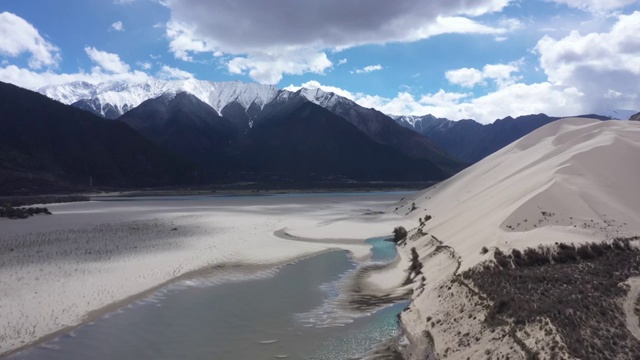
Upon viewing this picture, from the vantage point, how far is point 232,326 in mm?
16953

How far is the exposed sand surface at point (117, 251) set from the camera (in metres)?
18.4

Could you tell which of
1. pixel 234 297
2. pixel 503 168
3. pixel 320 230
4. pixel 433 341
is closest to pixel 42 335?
pixel 234 297

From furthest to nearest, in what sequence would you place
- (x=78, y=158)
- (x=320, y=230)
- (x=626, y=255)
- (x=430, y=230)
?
(x=78, y=158) < (x=320, y=230) < (x=430, y=230) < (x=626, y=255)

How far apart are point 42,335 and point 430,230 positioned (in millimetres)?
25391

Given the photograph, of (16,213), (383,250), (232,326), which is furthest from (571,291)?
(16,213)

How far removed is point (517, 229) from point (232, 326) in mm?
13377

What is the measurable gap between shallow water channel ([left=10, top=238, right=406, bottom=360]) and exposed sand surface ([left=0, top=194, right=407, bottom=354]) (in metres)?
1.50

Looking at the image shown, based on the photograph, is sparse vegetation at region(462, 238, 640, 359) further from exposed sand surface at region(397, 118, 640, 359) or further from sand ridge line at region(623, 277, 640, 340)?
exposed sand surface at region(397, 118, 640, 359)

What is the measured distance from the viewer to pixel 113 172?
147 meters

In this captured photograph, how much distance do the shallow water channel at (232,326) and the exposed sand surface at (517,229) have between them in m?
1.95

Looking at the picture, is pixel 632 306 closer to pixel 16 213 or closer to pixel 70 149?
pixel 16 213

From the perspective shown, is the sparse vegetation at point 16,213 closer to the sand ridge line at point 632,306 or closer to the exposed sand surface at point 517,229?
the exposed sand surface at point 517,229

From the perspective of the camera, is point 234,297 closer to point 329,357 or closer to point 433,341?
point 329,357

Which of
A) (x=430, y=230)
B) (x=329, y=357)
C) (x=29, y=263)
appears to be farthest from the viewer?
(x=430, y=230)
